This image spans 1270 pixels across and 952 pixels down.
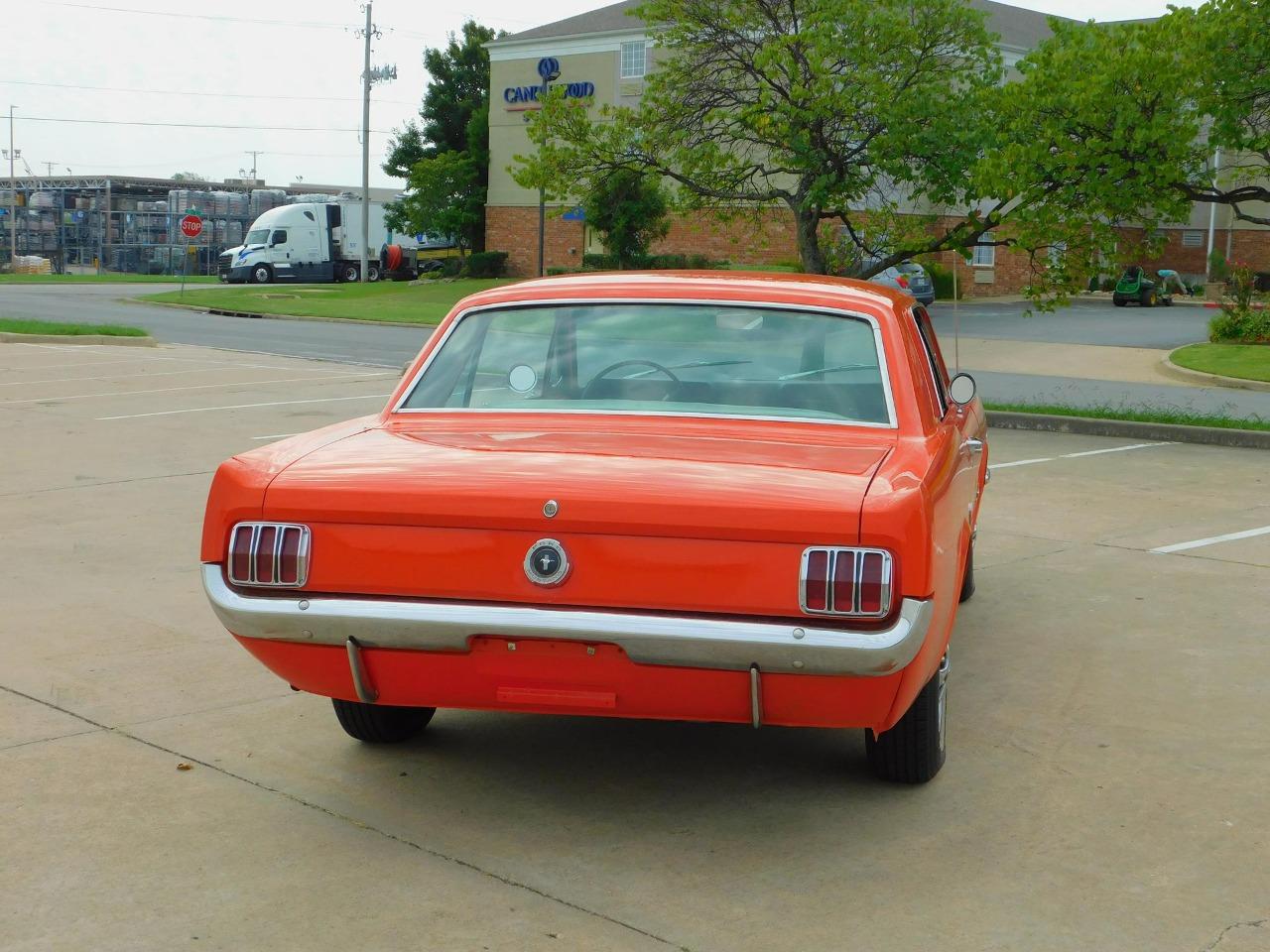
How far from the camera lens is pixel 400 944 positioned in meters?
3.59

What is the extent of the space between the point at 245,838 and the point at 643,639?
1.35 meters

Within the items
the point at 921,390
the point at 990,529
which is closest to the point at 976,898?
the point at 921,390

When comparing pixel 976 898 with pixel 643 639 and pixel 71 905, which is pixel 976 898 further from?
pixel 71 905

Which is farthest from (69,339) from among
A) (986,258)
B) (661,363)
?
(986,258)

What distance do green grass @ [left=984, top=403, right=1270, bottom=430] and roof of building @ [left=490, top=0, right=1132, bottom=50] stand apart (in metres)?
38.1

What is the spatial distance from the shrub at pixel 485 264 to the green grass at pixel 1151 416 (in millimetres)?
40841

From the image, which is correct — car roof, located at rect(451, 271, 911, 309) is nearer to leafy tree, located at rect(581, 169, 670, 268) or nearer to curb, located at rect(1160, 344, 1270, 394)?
curb, located at rect(1160, 344, 1270, 394)

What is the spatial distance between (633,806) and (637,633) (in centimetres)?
93

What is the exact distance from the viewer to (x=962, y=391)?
5.96 meters

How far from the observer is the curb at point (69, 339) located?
26.5 m

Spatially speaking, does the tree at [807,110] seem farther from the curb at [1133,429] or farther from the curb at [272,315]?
the curb at [272,315]

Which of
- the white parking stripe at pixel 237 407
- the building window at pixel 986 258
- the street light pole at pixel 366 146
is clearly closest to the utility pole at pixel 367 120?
the street light pole at pixel 366 146

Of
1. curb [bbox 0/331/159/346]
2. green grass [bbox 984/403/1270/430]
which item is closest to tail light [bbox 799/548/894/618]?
green grass [bbox 984/403/1270/430]

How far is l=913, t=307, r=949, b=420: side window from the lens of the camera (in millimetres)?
5796
